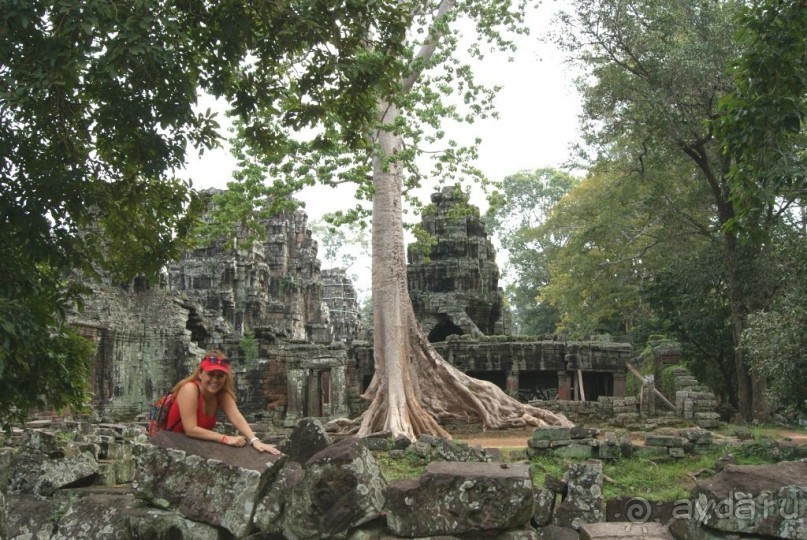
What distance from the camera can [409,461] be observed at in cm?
1245

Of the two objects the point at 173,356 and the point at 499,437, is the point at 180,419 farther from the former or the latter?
the point at 173,356

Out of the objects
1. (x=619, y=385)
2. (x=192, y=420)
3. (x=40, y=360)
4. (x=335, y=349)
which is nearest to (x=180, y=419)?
(x=192, y=420)

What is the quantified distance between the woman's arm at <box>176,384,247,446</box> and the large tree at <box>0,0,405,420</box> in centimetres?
206

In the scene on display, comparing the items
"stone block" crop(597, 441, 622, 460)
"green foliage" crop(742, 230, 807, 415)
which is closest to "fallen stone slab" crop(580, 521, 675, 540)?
"stone block" crop(597, 441, 622, 460)

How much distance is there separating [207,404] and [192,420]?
0.73 feet

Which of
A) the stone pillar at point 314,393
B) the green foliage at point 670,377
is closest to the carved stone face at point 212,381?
the stone pillar at point 314,393

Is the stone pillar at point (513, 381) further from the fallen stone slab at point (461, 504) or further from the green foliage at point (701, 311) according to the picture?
the fallen stone slab at point (461, 504)

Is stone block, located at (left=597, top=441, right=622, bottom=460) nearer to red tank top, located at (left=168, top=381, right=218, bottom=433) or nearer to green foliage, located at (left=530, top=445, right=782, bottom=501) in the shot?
green foliage, located at (left=530, top=445, right=782, bottom=501)

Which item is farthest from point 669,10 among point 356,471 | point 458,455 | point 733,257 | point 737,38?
point 356,471

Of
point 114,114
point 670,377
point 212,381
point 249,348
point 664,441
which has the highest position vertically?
point 114,114

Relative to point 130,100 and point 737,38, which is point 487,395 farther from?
point 130,100

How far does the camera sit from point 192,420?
4641 millimetres

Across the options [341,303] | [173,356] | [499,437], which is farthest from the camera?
[341,303]

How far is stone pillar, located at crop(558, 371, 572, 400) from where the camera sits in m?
25.2
